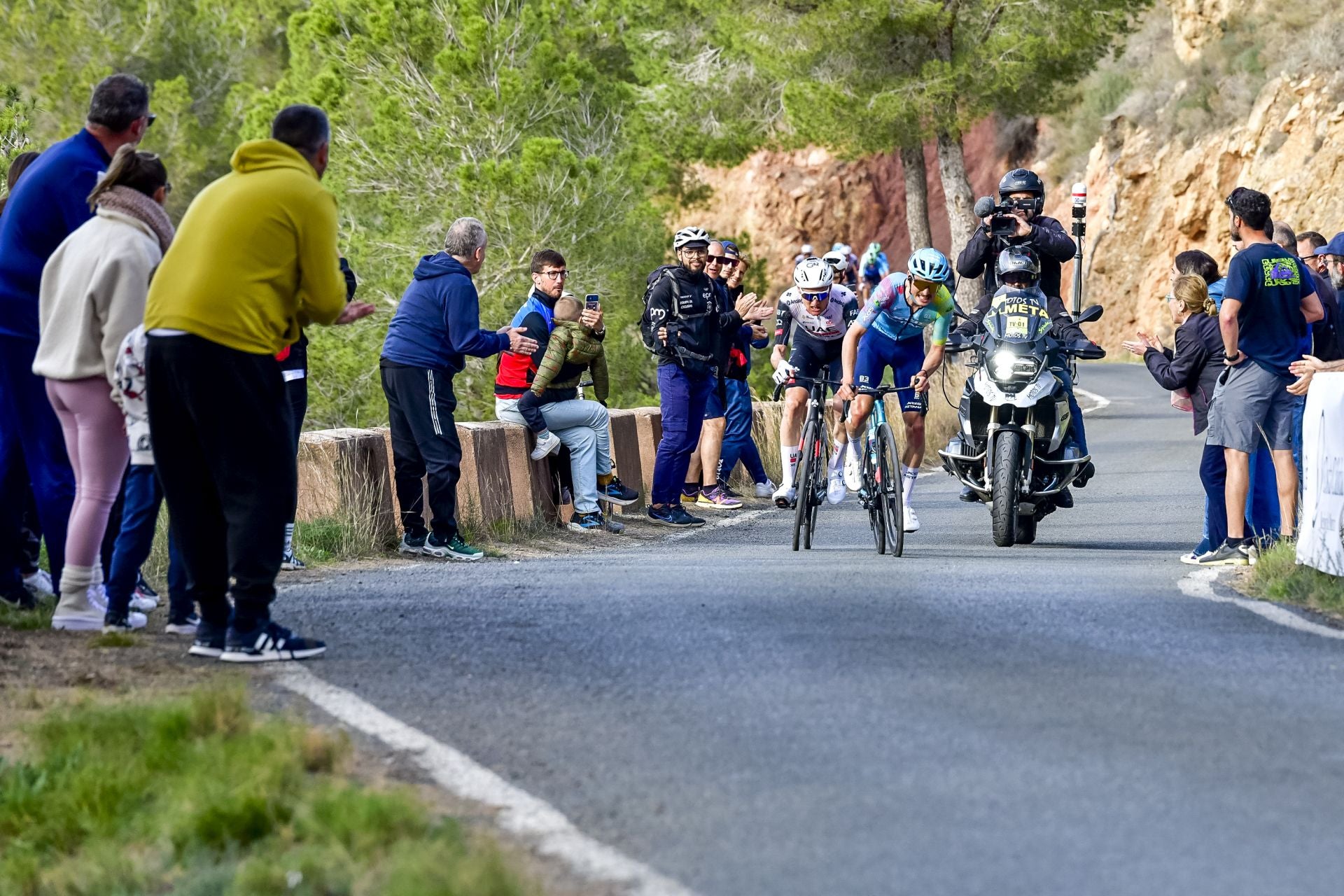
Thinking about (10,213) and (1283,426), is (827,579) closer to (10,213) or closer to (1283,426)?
(1283,426)

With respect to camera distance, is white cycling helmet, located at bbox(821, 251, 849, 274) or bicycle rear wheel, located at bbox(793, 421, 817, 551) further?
white cycling helmet, located at bbox(821, 251, 849, 274)

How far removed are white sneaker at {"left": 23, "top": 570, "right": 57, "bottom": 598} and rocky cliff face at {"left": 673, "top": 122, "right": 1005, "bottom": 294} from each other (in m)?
54.2

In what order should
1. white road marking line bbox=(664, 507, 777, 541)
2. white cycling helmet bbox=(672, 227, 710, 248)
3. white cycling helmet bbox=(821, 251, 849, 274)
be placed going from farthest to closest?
white cycling helmet bbox=(821, 251, 849, 274) → white cycling helmet bbox=(672, 227, 710, 248) → white road marking line bbox=(664, 507, 777, 541)

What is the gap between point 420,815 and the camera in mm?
4938

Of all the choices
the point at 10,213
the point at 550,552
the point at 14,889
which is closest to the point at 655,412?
the point at 550,552

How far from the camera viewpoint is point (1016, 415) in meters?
12.6

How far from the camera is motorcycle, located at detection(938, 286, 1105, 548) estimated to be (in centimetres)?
1251

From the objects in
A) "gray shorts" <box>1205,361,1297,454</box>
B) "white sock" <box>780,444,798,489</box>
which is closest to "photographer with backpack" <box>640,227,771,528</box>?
"white sock" <box>780,444,798,489</box>

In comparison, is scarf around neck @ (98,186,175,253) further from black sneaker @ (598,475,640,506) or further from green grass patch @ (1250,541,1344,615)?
black sneaker @ (598,475,640,506)

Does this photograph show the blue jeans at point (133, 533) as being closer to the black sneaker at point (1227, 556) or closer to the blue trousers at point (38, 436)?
the blue trousers at point (38, 436)

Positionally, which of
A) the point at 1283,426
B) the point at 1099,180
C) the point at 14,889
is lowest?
the point at 14,889

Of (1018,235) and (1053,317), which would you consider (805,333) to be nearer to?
(1018,235)

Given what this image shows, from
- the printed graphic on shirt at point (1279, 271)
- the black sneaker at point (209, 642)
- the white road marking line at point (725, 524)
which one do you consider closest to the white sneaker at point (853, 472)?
the white road marking line at point (725, 524)

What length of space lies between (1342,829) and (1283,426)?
695 centimetres
